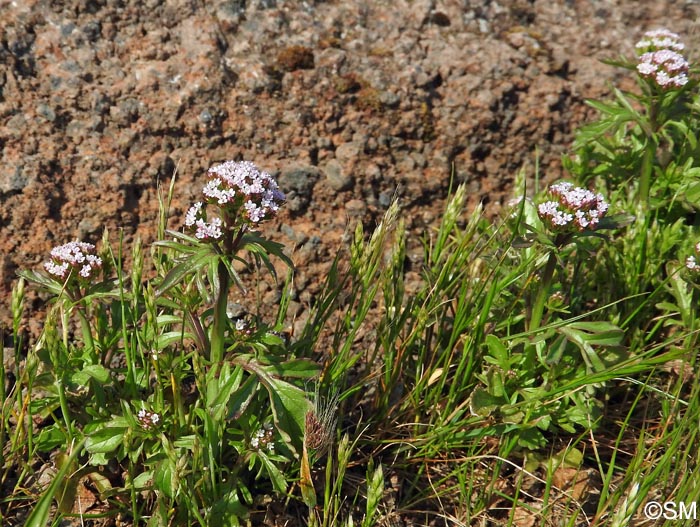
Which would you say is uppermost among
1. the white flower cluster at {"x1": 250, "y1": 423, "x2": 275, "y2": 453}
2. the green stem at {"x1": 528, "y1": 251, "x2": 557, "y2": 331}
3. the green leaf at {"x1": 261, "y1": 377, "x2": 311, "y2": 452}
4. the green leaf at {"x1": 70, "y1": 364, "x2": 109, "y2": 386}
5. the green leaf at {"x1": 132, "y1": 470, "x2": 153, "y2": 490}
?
the green stem at {"x1": 528, "y1": 251, "x2": 557, "y2": 331}

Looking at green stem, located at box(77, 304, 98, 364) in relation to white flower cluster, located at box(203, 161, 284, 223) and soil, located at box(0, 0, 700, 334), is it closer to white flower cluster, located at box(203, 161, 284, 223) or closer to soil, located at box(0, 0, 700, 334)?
soil, located at box(0, 0, 700, 334)

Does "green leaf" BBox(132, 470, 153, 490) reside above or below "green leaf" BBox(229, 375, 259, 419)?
below

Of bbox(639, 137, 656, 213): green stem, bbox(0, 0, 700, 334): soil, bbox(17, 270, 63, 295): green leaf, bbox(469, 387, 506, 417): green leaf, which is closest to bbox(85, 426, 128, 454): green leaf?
bbox(17, 270, 63, 295): green leaf

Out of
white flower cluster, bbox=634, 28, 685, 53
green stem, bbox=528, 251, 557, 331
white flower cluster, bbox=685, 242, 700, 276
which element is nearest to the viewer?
green stem, bbox=528, 251, 557, 331

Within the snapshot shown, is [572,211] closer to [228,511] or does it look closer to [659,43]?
[659,43]

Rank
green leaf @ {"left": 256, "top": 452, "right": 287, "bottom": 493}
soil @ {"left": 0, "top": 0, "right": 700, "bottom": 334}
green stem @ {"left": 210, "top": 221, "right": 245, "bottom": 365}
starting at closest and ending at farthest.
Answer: green stem @ {"left": 210, "top": 221, "right": 245, "bottom": 365}
green leaf @ {"left": 256, "top": 452, "right": 287, "bottom": 493}
soil @ {"left": 0, "top": 0, "right": 700, "bottom": 334}

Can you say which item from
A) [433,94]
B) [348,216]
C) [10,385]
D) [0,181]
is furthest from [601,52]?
[10,385]

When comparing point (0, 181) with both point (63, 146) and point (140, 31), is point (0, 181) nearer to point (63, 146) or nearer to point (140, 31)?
point (63, 146)
